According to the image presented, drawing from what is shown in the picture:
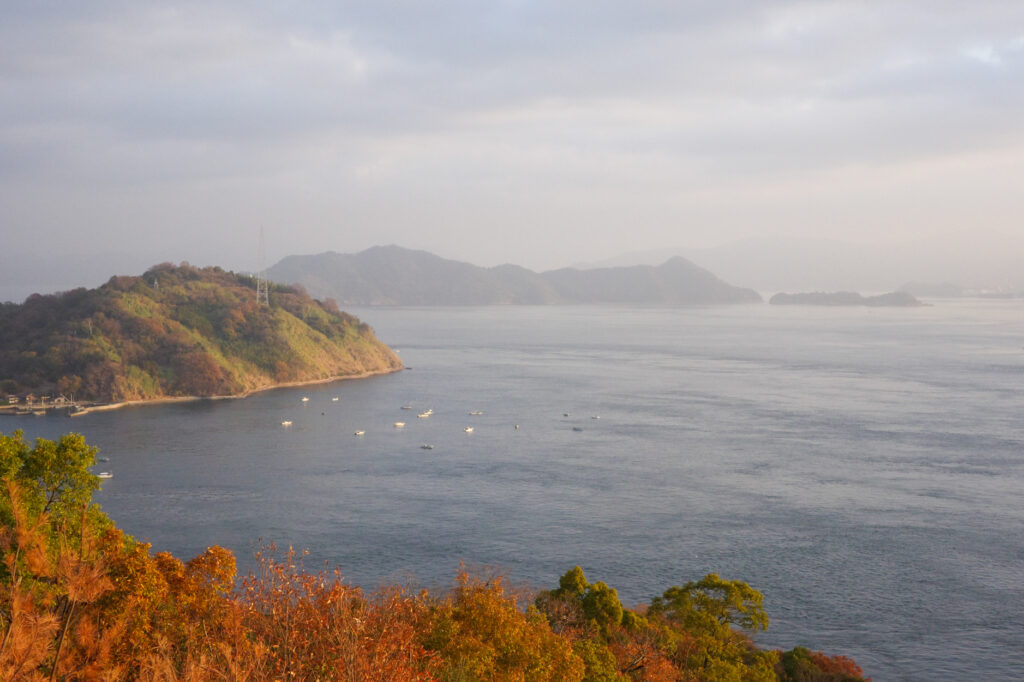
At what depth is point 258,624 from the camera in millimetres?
14352

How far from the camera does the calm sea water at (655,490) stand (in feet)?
125

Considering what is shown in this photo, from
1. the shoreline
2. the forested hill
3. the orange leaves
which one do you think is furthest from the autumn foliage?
the forested hill

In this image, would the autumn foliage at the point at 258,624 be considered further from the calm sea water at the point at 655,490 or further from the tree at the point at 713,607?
the calm sea water at the point at 655,490

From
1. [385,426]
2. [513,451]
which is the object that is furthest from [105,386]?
[513,451]

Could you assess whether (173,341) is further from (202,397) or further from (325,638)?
(325,638)

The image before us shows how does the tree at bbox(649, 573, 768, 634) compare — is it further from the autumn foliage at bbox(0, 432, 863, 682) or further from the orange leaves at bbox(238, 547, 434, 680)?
the orange leaves at bbox(238, 547, 434, 680)

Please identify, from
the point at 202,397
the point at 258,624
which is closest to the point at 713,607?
the point at 258,624

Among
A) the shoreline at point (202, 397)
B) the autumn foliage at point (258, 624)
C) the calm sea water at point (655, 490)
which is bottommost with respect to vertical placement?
the calm sea water at point (655, 490)

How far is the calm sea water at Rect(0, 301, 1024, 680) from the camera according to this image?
3816cm

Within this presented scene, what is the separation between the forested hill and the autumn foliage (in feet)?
258

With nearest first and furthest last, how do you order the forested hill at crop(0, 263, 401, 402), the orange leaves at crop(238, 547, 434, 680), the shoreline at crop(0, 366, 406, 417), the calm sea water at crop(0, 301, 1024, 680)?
the orange leaves at crop(238, 547, 434, 680) < the calm sea water at crop(0, 301, 1024, 680) < the shoreline at crop(0, 366, 406, 417) < the forested hill at crop(0, 263, 401, 402)

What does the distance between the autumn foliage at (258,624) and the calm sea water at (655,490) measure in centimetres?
989

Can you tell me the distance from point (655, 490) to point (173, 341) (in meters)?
72.1

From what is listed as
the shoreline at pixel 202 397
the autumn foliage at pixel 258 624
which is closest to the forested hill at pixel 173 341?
the shoreline at pixel 202 397
